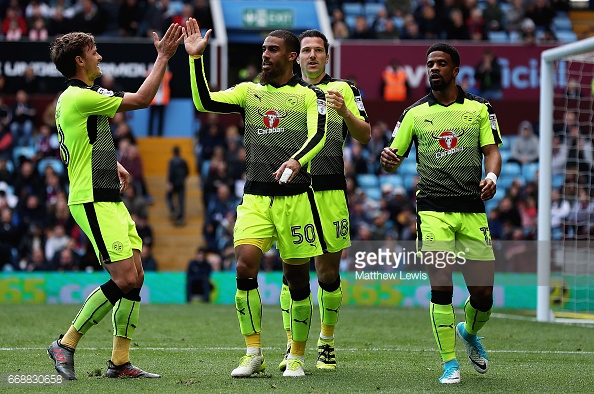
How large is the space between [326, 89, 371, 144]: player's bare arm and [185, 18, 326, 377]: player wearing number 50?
11cm

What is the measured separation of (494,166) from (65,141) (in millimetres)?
3259

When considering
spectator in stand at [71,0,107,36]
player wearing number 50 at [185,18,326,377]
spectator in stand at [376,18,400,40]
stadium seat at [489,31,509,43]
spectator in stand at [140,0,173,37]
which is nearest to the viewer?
player wearing number 50 at [185,18,326,377]

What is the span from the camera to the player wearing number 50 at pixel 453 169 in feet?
26.3

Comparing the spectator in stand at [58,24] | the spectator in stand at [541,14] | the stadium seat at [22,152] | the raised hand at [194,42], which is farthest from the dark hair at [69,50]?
the spectator in stand at [541,14]

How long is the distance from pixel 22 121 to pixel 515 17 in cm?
1265

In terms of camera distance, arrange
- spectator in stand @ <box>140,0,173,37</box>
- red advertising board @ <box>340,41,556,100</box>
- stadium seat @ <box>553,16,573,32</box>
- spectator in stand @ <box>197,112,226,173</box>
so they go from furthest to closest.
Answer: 1. stadium seat @ <box>553,16,573,32</box>
2. spectator in stand @ <box>140,0,173,37</box>
3. red advertising board @ <box>340,41,556,100</box>
4. spectator in stand @ <box>197,112,226,173</box>

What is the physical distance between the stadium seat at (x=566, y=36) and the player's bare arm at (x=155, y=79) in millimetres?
19981

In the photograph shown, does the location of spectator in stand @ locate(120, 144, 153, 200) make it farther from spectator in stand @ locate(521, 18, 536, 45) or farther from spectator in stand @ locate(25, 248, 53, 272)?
spectator in stand @ locate(521, 18, 536, 45)

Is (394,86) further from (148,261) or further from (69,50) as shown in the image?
(69,50)

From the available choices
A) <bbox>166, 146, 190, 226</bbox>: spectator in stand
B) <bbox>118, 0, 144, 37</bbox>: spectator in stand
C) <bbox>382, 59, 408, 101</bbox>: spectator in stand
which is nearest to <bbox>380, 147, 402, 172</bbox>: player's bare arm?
<bbox>166, 146, 190, 226</bbox>: spectator in stand

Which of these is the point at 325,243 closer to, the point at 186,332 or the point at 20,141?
the point at 186,332

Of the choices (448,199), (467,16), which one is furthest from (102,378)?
(467,16)

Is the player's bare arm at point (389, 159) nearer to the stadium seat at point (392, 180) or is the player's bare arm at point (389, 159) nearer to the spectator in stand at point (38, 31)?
the stadium seat at point (392, 180)

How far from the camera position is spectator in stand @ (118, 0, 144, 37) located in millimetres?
24016
